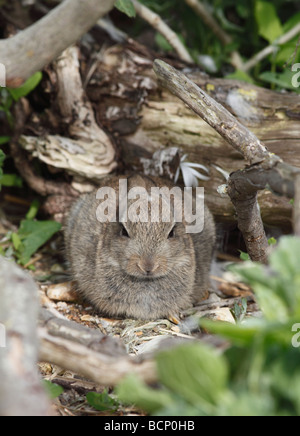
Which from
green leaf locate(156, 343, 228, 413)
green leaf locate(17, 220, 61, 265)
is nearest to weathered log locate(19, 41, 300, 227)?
green leaf locate(17, 220, 61, 265)

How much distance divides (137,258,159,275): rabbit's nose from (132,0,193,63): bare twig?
7.76 ft

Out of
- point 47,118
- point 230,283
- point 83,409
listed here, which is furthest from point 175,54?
point 83,409

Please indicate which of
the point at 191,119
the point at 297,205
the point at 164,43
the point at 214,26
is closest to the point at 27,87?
the point at 191,119

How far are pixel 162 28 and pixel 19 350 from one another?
402 cm

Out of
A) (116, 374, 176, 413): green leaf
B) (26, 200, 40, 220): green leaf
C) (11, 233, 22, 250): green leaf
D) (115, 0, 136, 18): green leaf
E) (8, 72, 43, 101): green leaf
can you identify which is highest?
(115, 0, 136, 18): green leaf

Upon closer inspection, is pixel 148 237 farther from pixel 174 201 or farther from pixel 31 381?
pixel 31 381

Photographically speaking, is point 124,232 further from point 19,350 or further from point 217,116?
point 19,350

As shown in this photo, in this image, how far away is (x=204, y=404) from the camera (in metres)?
1.65

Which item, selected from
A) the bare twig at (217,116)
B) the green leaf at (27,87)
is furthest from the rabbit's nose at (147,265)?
the green leaf at (27,87)

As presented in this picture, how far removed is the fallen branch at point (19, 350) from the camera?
1.65 meters

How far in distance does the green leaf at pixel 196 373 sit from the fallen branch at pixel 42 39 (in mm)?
2142

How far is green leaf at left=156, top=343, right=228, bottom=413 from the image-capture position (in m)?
1.60

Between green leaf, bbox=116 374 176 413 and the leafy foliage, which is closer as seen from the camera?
green leaf, bbox=116 374 176 413

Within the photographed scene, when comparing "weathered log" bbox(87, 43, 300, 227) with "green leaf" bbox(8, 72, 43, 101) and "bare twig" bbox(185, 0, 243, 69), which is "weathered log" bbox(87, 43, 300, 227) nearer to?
"green leaf" bbox(8, 72, 43, 101)
